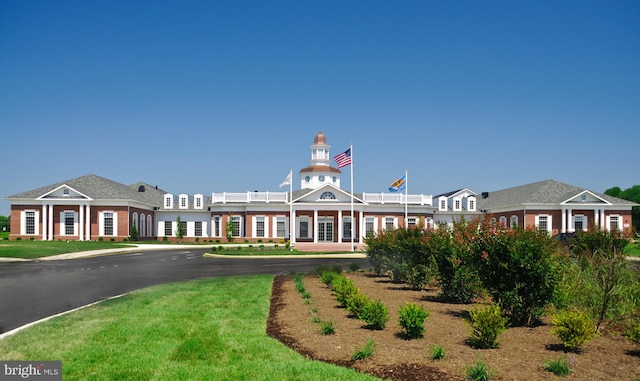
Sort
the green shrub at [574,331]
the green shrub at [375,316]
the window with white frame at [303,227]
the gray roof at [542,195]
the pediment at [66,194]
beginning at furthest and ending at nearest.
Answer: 1. the window with white frame at [303,227]
2. the gray roof at [542,195]
3. the pediment at [66,194]
4. the green shrub at [375,316]
5. the green shrub at [574,331]

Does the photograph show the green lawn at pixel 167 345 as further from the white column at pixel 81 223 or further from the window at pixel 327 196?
the white column at pixel 81 223

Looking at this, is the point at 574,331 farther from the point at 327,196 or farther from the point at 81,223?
the point at 81,223

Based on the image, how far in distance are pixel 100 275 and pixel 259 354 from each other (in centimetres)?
1654

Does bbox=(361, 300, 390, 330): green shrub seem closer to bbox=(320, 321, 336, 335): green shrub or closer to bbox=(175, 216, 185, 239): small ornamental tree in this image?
bbox=(320, 321, 336, 335): green shrub

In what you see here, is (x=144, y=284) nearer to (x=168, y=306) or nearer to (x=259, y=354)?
(x=168, y=306)

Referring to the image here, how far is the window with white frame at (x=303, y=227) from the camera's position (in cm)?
5903

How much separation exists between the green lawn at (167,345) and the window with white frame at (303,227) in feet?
147

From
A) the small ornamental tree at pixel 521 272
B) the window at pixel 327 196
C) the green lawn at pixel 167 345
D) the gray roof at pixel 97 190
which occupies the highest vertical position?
the gray roof at pixel 97 190

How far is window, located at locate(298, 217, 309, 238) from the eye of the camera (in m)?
59.1

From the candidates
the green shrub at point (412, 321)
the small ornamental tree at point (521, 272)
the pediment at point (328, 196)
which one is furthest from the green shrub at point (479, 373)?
the pediment at point (328, 196)

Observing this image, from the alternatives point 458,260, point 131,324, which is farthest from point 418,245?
point 131,324

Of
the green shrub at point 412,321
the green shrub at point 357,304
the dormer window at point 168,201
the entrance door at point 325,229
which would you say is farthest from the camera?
the dormer window at point 168,201

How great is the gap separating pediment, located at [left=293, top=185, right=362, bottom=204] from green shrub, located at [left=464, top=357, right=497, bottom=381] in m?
49.8

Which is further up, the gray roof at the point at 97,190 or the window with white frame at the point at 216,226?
the gray roof at the point at 97,190
